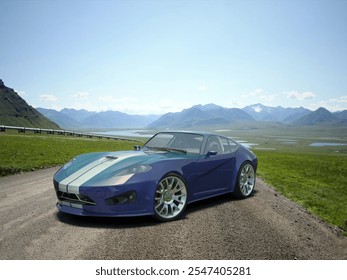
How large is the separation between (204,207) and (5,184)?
6992mm

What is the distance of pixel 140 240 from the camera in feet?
16.6

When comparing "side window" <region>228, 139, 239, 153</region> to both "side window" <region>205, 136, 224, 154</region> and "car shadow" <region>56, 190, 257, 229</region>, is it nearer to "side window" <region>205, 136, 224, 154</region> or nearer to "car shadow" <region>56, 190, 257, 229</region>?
"side window" <region>205, 136, 224, 154</region>

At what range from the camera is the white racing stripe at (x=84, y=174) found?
5820 millimetres

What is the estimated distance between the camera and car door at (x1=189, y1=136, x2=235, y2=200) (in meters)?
6.95

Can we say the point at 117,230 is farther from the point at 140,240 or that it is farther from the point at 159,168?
the point at 159,168

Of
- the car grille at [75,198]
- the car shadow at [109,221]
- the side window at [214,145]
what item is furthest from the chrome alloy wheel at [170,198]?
the side window at [214,145]

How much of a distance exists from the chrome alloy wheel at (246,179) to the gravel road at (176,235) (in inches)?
34.4

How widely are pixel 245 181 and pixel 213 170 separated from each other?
5.77 ft

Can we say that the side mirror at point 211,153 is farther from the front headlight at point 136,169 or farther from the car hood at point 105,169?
the front headlight at point 136,169

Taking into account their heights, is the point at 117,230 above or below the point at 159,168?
below

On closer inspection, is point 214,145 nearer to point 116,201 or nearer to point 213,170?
point 213,170

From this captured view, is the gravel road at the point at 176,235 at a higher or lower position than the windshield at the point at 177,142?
lower

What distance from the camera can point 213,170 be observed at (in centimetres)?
743
